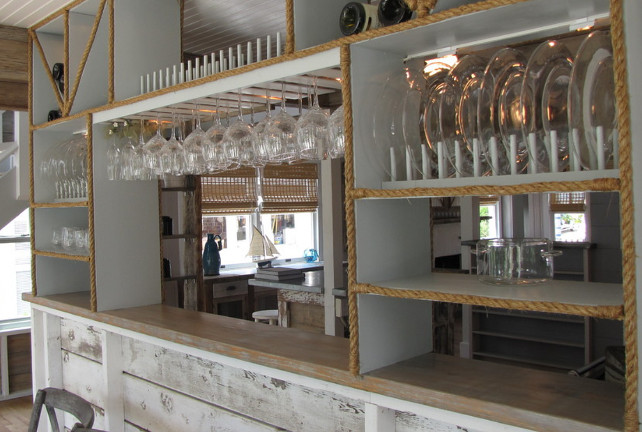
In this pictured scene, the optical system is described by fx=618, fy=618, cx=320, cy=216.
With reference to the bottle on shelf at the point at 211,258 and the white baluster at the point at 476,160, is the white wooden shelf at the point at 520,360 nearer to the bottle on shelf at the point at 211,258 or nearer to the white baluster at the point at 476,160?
the bottle on shelf at the point at 211,258

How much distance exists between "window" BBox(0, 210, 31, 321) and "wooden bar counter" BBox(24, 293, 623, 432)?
2683mm

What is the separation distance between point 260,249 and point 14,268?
2.74 metres

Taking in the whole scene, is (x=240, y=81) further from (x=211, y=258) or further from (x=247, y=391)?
(x=211, y=258)

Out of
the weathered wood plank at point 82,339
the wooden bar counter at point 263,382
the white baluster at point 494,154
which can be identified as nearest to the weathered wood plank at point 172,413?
the wooden bar counter at point 263,382

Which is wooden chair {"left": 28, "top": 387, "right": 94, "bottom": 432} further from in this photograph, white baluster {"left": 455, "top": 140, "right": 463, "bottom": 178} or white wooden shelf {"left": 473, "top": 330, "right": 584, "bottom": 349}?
white wooden shelf {"left": 473, "top": 330, "right": 584, "bottom": 349}

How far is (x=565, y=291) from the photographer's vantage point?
4.83 ft

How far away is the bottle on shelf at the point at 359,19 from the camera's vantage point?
1768 mm

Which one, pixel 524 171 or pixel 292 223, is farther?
pixel 292 223

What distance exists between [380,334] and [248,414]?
2.51 ft

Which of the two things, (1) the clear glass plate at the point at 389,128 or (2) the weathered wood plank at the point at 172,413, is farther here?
(2) the weathered wood plank at the point at 172,413

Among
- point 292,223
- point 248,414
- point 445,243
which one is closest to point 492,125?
point 248,414

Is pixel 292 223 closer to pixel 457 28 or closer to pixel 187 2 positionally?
pixel 187 2

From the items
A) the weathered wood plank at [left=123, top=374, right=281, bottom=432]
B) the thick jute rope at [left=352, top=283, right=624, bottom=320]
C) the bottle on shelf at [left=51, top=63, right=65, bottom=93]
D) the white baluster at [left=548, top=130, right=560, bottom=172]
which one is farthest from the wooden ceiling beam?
the white baluster at [left=548, top=130, right=560, bottom=172]

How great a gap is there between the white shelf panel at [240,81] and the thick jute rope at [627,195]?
0.80 meters
